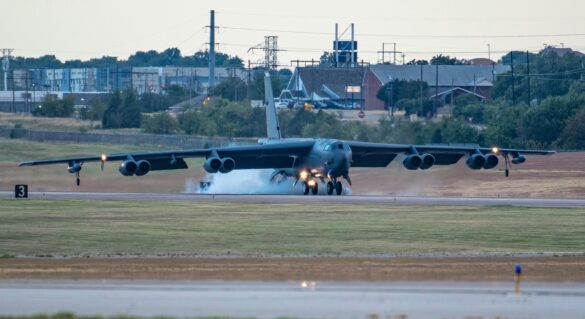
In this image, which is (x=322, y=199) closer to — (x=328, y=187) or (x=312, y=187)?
(x=328, y=187)

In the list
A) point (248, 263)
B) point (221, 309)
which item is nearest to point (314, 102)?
point (248, 263)

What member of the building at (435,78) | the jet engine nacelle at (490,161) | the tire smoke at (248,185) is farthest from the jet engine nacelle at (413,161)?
the building at (435,78)

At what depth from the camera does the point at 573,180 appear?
69.4m

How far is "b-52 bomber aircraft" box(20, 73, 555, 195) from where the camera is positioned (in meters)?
60.6

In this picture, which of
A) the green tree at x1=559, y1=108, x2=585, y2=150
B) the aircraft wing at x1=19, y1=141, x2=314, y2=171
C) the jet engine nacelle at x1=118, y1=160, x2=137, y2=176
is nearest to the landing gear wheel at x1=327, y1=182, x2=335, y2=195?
the aircraft wing at x1=19, y1=141, x2=314, y2=171

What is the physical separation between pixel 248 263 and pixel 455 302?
9.34 metres

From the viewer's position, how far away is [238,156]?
64.9 meters

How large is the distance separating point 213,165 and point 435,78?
3284 inches

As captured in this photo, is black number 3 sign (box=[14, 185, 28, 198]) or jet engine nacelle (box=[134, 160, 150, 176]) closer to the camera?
jet engine nacelle (box=[134, 160, 150, 176])

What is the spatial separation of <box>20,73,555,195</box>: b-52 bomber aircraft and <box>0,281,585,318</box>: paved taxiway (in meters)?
35.0

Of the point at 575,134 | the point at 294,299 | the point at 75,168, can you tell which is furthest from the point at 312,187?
the point at 294,299

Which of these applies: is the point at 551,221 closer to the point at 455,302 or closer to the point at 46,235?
the point at 46,235

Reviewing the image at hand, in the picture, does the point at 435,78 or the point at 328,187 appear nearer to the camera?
the point at 328,187

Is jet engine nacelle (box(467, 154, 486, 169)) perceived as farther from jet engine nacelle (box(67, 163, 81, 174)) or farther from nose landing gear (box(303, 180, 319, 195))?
jet engine nacelle (box(67, 163, 81, 174))
